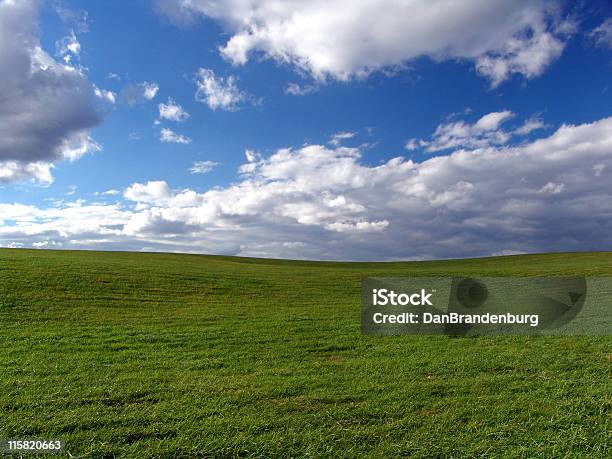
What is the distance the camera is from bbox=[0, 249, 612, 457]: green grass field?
7410mm

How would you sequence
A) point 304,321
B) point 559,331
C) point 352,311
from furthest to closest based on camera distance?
point 352,311, point 304,321, point 559,331

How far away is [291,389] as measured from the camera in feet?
33.0

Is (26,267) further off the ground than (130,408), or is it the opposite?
(26,267)

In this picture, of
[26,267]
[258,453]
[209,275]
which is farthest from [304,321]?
[26,267]

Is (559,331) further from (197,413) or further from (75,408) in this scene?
(75,408)

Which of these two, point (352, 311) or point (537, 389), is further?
point (352, 311)

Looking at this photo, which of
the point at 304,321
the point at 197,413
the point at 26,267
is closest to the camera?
the point at 197,413

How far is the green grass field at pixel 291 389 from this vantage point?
24.3 feet

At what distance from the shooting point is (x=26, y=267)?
109ft

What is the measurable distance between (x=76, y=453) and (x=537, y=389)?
958 centimetres

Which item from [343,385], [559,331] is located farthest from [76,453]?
[559,331]

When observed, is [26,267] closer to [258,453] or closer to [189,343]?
[189,343]

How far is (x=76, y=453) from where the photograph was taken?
7008 millimetres

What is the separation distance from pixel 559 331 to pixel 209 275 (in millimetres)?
27815
